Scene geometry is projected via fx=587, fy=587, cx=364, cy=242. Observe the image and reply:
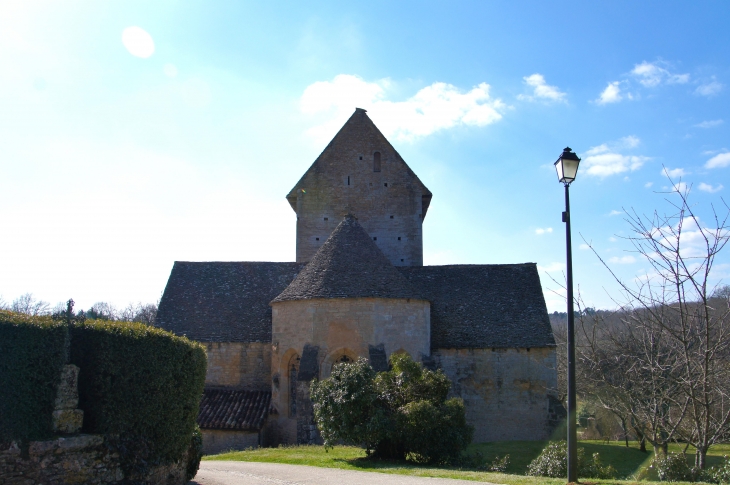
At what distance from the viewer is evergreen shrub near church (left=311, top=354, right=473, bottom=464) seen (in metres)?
14.4

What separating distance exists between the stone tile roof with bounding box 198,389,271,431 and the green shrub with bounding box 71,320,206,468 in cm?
1048

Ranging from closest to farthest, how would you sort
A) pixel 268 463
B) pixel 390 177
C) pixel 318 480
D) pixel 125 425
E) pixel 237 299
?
pixel 125 425 → pixel 318 480 → pixel 268 463 → pixel 237 299 → pixel 390 177

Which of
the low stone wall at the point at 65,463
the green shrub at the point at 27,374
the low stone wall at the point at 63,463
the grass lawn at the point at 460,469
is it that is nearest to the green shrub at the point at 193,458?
the low stone wall at the point at 65,463

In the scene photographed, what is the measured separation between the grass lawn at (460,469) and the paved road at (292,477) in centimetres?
58

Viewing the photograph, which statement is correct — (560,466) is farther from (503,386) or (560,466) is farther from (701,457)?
(503,386)

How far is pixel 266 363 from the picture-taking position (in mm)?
23000

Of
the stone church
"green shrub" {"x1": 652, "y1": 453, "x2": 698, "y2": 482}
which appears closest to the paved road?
"green shrub" {"x1": 652, "y1": 453, "x2": 698, "y2": 482}

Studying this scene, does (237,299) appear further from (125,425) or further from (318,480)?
(125,425)

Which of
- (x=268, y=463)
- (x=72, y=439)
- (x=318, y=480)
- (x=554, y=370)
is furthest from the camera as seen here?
(x=554, y=370)

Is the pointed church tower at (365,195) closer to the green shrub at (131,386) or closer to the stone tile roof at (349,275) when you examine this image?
the stone tile roof at (349,275)

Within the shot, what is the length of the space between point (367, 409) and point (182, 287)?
13.1 m

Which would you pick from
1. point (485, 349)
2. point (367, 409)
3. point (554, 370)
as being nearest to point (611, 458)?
point (554, 370)

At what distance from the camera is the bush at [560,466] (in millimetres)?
12656

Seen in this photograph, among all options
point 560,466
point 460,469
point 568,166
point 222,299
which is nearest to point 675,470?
point 560,466
